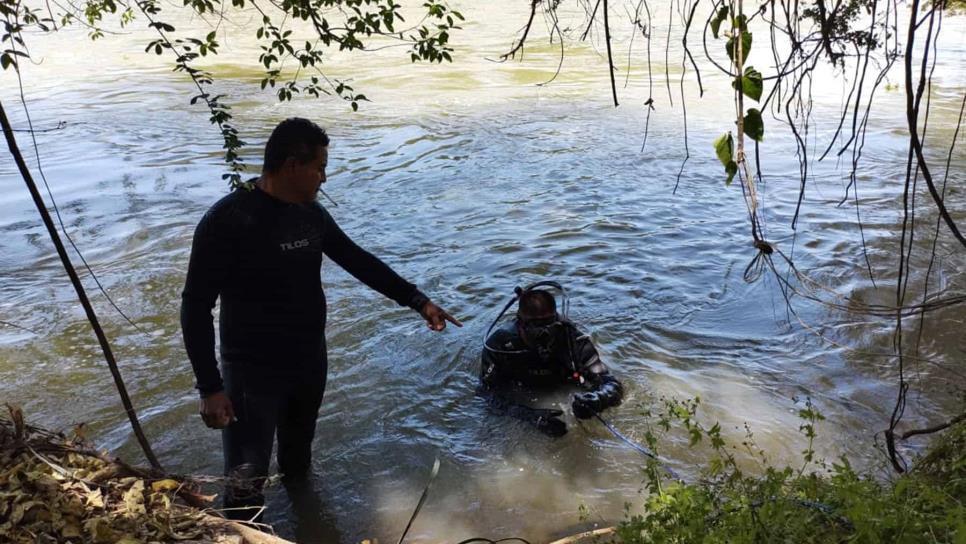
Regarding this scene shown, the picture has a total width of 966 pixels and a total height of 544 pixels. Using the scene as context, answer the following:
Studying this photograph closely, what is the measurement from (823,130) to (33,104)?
16.5 m

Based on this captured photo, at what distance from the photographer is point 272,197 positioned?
3449mm

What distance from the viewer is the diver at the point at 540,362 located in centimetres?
511

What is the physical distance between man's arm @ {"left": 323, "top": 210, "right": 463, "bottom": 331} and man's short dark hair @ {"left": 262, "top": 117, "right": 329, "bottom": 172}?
1.70ft

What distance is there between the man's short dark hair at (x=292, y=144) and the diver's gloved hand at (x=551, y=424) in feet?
8.23

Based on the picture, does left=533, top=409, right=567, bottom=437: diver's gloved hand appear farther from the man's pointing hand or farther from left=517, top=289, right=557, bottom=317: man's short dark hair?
the man's pointing hand

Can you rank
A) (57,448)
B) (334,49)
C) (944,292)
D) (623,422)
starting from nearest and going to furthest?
(57,448) < (623,422) < (944,292) < (334,49)

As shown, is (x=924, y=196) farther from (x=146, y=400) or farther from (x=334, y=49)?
(x=334, y=49)

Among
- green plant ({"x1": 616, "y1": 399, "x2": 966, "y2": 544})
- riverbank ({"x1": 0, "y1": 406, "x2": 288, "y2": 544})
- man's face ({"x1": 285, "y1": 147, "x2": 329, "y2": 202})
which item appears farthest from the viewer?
man's face ({"x1": 285, "y1": 147, "x2": 329, "y2": 202})

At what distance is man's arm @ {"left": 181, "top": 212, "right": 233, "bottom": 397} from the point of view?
3.26 meters

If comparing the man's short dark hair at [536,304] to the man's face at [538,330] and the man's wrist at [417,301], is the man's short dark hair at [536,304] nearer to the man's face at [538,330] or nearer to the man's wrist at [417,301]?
the man's face at [538,330]

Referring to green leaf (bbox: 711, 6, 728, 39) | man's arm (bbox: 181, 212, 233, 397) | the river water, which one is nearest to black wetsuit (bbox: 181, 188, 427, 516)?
man's arm (bbox: 181, 212, 233, 397)

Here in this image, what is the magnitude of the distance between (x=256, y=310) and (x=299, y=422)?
33.2 inches

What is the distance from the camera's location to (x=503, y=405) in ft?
17.6

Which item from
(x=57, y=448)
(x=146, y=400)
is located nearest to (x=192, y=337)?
(x=57, y=448)
